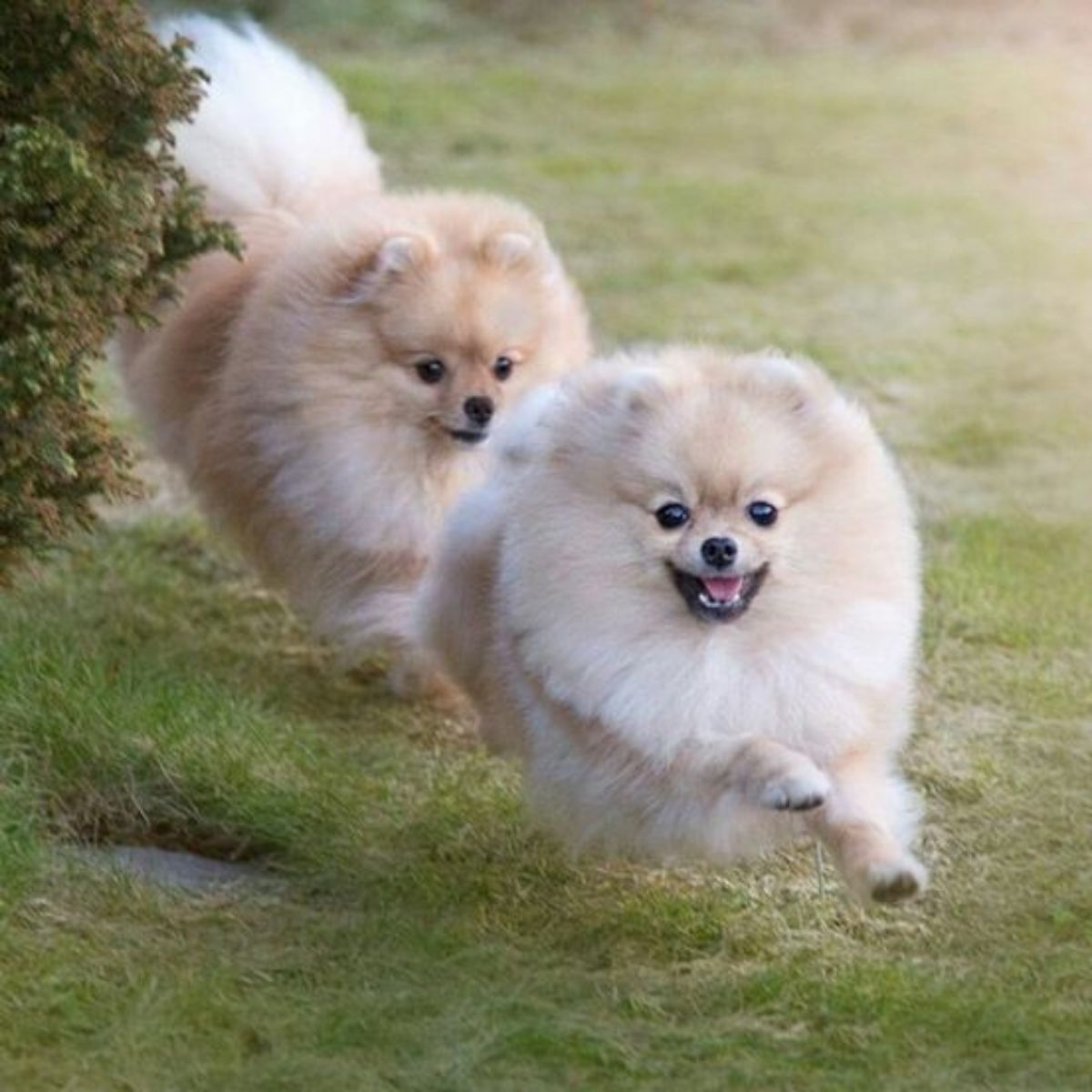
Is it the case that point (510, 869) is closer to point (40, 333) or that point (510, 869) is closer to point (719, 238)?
point (40, 333)

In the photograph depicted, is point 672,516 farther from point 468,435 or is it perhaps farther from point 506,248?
point 506,248

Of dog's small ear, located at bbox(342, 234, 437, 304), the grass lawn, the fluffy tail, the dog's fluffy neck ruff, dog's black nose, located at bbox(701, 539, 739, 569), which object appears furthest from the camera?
the fluffy tail

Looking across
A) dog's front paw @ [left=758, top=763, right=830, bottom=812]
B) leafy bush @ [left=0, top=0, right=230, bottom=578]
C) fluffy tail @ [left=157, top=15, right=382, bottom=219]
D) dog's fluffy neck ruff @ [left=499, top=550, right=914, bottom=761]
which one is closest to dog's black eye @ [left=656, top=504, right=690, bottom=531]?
dog's fluffy neck ruff @ [left=499, top=550, right=914, bottom=761]

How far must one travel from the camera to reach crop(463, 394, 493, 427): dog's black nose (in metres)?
4.73

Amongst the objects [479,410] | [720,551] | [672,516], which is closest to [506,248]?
[479,410]

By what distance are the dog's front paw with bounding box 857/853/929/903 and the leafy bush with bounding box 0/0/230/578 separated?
4.98 feet

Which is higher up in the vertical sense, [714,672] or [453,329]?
[453,329]

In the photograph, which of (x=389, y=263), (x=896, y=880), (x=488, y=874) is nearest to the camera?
(x=896, y=880)

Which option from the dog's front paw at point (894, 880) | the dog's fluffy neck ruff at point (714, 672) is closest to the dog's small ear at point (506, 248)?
the dog's fluffy neck ruff at point (714, 672)

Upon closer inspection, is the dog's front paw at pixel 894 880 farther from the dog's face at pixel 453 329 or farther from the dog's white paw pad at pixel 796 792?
the dog's face at pixel 453 329

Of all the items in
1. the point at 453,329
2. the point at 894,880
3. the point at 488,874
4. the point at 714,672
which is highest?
the point at 453,329

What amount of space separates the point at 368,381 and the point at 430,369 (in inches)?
5.1

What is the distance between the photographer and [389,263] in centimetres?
471

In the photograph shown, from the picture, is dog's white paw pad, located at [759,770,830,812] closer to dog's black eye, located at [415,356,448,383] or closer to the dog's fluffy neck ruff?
the dog's fluffy neck ruff
